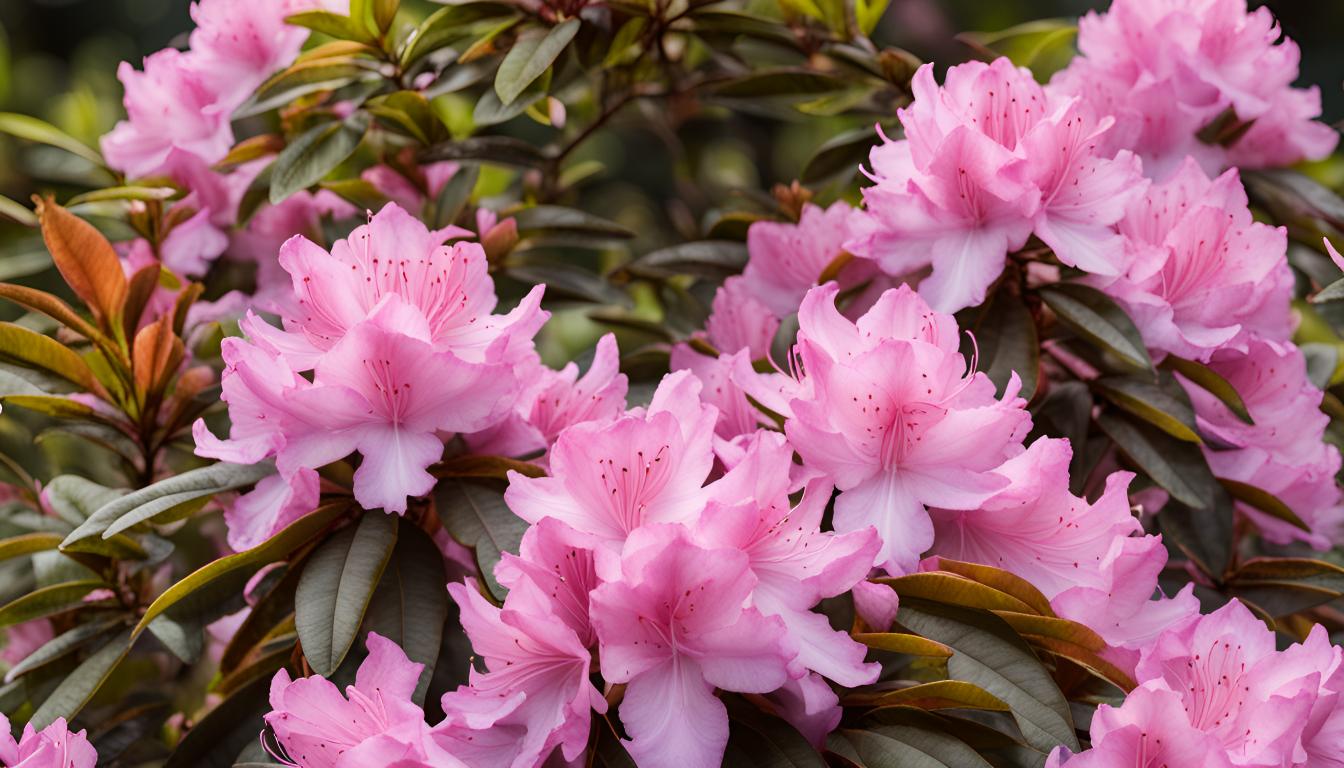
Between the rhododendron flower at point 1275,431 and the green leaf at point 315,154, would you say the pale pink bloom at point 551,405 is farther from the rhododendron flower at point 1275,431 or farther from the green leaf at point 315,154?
the rhododendron flower at point 1275,431

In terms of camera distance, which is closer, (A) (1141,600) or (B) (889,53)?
(A) (1141,600)

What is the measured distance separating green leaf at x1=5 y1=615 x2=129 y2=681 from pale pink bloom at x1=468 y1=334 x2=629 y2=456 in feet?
1.36

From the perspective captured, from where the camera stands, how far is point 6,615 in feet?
3.89

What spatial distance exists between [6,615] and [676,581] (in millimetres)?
665

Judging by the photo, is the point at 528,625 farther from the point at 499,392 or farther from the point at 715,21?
the point at 715,21

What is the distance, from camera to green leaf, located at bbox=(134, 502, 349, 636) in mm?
1027

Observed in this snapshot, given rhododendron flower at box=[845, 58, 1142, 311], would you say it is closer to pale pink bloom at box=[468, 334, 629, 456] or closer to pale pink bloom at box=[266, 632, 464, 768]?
pale pink bloom at box=[468, 334, 629, 456]

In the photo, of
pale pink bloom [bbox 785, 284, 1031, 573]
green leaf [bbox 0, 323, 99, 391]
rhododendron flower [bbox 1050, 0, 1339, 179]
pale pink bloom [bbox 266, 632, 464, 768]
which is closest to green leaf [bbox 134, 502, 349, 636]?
pale pink bloom [bbox 266, 632, 464, 768]

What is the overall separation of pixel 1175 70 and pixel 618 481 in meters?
0.87

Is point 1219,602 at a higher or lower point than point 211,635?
higher

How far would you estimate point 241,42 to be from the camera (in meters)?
1.55

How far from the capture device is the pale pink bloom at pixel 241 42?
60.7 inches

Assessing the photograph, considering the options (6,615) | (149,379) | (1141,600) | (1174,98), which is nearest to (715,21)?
(1174,98)

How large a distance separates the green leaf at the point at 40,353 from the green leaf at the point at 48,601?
19 cm
